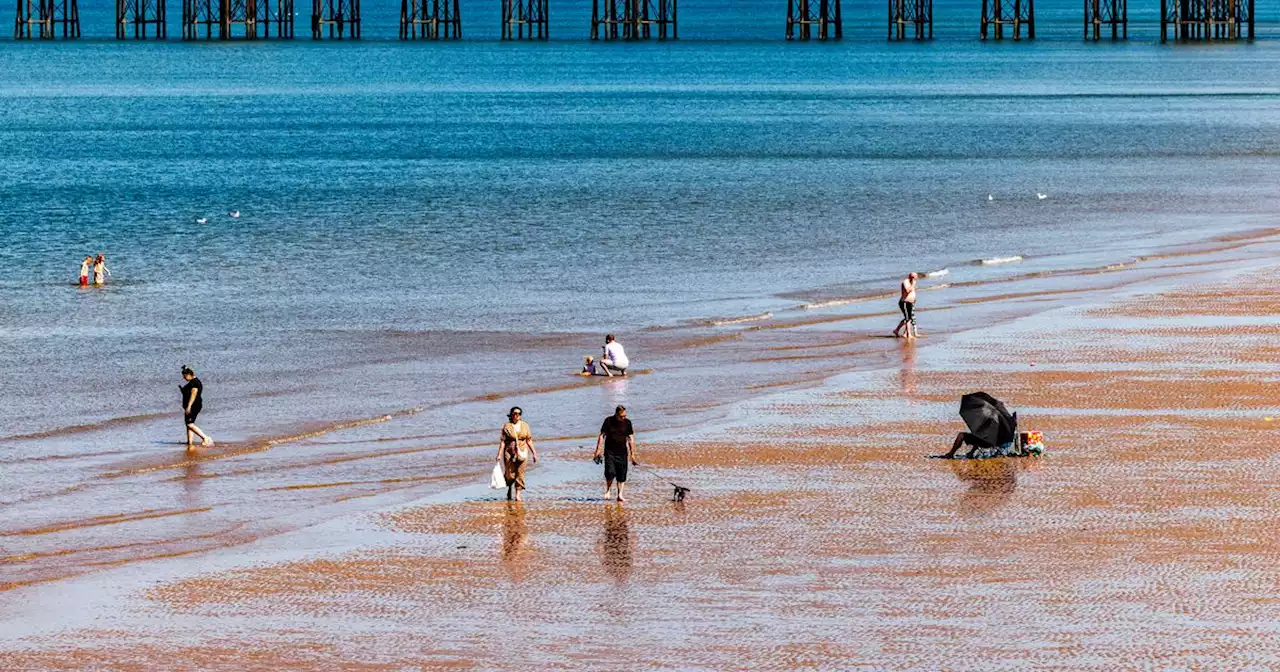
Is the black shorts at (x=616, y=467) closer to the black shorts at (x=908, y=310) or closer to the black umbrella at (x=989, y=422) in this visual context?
the black umbrella at (x=989, y=422)

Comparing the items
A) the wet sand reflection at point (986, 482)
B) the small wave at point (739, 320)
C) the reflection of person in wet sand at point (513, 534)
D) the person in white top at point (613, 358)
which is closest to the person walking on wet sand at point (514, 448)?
the reflection of person in wet sand at point (513, 534)

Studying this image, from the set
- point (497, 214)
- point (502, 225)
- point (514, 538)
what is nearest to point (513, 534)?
point (514, 538)

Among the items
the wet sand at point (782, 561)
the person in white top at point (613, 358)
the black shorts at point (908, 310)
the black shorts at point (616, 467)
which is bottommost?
the wet sand at point (782, 561)

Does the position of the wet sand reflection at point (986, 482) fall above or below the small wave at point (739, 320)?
below

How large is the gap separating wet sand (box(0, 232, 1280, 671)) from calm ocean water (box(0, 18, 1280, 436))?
27.0 ft

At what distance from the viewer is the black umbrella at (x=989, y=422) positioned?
1133 inches

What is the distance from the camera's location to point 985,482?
27.8 m

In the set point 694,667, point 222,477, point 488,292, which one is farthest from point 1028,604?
point 488,292

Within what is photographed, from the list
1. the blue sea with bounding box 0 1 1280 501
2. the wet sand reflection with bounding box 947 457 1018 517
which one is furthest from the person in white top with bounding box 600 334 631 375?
the wet sand reflection with bounding box 947 457 1018 517

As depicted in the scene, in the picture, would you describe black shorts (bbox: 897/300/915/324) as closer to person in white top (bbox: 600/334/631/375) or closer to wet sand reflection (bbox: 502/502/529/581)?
person in white top (bbox: 600/334/631/375)

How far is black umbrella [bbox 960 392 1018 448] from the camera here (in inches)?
1133

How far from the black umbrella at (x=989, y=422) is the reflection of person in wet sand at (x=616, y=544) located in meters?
5.56

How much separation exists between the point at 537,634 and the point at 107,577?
556 centimetres

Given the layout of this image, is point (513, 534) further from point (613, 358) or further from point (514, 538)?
point (613, 358)
